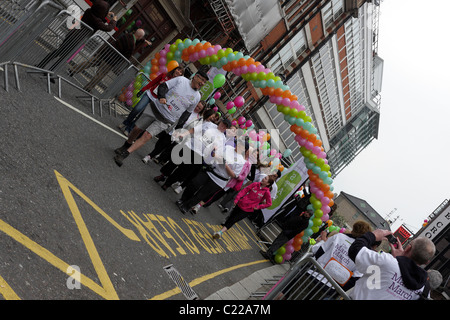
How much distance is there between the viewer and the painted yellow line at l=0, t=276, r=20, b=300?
263 centimetres

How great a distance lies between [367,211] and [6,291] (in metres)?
93.2

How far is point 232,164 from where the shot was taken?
24.9 ft

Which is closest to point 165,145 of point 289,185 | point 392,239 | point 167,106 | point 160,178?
point 160,178

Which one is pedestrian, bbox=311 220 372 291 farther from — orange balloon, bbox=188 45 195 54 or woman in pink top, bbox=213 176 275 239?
orange balloon, bbox=188 45 195 54

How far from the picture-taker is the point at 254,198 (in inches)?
335

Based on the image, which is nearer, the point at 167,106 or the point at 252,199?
the point at 167,106

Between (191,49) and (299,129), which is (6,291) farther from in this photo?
(191,49)

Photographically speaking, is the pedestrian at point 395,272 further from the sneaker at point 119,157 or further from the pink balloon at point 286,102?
the pink balloon at point 286,102

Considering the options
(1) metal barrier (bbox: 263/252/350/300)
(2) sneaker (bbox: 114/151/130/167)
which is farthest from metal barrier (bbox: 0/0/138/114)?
(1) metal barrier (bbox: 263/252/350/300)

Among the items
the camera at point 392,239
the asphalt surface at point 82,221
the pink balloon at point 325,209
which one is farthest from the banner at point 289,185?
the camera at point 392,239

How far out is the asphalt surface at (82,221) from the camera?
3248 millimetres
